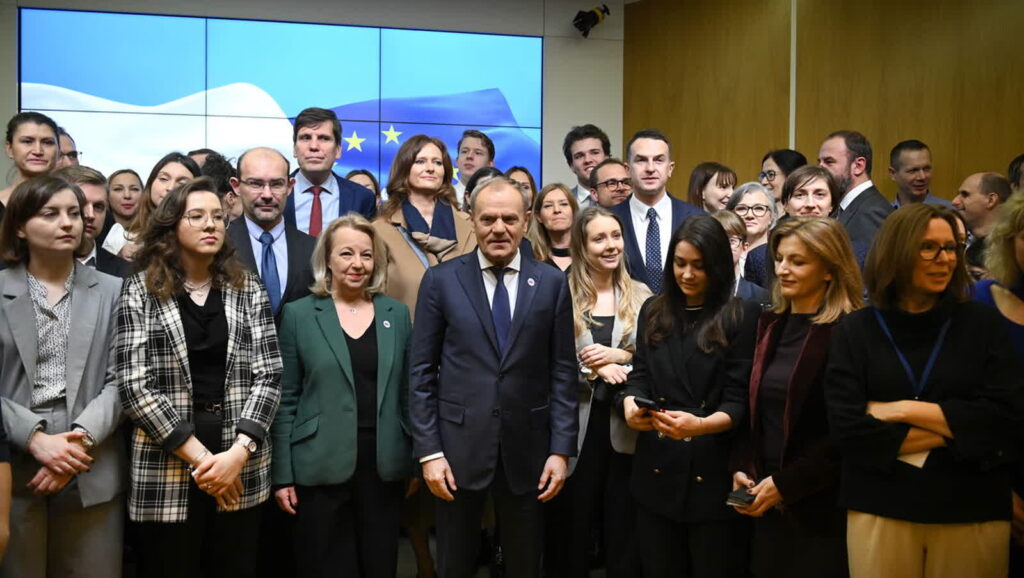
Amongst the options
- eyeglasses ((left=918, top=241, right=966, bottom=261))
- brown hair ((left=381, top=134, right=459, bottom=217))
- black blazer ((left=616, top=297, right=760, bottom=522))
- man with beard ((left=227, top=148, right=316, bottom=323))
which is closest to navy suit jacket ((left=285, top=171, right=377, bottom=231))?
brown hair ((left=381, top=134, right=459, bottom=217))

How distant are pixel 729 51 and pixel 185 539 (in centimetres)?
632

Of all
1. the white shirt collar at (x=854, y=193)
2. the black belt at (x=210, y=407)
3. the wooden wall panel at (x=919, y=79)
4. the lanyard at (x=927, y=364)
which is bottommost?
the black belt at (x=210, y=407)

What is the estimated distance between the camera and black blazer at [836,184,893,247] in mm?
4453

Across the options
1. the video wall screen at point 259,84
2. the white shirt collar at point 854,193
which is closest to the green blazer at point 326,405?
the white shirt collar at point 854,193

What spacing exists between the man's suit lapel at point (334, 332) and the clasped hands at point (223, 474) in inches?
17.5

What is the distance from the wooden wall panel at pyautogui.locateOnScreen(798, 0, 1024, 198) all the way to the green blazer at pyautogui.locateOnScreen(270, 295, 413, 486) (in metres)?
4.64

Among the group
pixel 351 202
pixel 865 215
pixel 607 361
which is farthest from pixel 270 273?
pixel 865 215

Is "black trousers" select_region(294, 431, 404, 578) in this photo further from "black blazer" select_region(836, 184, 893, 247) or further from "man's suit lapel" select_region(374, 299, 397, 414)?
"black blazer" select_region(836, 184, 893, 247)

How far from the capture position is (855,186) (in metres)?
4.85

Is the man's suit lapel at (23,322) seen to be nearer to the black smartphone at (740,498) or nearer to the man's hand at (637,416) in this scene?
the man's hand at (637,416)

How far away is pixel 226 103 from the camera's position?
8.02 m

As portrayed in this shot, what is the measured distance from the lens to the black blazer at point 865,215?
4453 mm

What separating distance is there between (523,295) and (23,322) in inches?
63.0

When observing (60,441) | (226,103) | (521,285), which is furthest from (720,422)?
(226,103)
